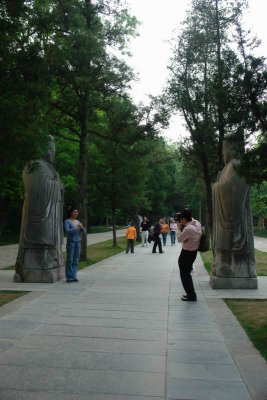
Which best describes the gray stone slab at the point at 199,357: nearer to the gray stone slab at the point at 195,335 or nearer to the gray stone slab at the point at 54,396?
the gray stone slab at the point at 195,335

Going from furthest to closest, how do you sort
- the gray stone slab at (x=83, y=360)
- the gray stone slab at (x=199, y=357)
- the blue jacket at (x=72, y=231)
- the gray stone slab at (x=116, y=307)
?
the blue jacket at (x=72, y=231) → the gray stone slab at (x=116, y=307) → the gray stone slab at (x=199, y=357) → the gray stone slab at (x=83, y=360)

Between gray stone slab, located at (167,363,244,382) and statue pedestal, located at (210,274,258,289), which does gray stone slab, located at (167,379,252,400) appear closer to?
gray stone slab, located at (167,363,244,382)

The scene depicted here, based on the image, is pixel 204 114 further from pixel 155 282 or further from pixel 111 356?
pixel 111 356

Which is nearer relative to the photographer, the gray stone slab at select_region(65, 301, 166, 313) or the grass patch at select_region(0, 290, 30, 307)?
the gray stone slab at select_region(65, 301, 166, 313)

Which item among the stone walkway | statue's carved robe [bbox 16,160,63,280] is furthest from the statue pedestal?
statue's carved robe [bbox 16,160,63,280]

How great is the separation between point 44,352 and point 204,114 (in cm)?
1250

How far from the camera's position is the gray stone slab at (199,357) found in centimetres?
500

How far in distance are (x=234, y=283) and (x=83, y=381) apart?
271 inches

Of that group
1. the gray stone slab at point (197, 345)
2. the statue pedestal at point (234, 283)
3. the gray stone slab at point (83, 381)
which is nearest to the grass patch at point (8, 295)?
the gray stone slab at point (197, 345)

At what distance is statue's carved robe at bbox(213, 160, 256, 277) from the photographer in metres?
10.5

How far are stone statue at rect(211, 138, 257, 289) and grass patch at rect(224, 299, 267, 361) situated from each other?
1624mm

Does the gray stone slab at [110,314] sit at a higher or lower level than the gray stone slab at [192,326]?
higher

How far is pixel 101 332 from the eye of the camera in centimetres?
629

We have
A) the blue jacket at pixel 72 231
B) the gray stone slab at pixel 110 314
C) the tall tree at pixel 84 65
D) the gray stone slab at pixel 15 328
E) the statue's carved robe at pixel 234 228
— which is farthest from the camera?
the tall tree at pixel 84 65
